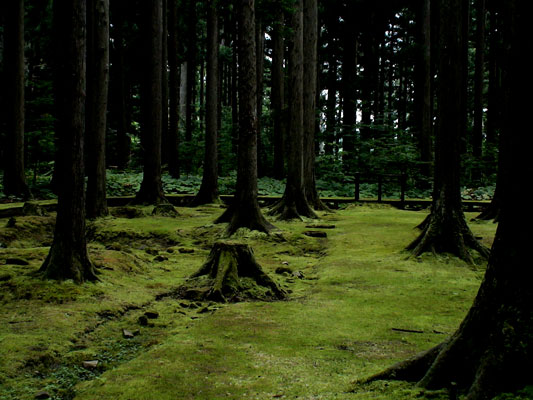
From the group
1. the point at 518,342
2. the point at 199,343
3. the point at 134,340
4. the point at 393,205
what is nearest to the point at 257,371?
the point at 199,343

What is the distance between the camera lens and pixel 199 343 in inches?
187

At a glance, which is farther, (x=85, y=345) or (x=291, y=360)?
(x=85, y=345)

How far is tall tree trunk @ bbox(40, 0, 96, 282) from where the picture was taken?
21.6 feet

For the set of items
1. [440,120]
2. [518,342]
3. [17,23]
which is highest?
[17,23]

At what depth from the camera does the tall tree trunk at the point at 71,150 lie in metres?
6.58

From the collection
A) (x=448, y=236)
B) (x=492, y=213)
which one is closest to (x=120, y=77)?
(x=492, y=213)

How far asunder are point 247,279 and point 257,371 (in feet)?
9.87

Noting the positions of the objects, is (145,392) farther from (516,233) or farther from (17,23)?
(17,23)

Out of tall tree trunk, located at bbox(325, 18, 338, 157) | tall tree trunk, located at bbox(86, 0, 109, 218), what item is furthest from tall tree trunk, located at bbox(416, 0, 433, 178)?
tall tree trunk, located at bbox(86, 0, 109, 218)

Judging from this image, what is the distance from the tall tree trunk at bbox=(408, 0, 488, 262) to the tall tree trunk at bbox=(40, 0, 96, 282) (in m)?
5.54

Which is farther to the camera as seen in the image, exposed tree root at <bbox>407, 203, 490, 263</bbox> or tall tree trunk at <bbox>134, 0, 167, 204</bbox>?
tall tree trunk at <bbox>134, 0, 167, 204</bbox>

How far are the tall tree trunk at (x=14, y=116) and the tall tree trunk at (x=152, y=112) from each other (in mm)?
4135

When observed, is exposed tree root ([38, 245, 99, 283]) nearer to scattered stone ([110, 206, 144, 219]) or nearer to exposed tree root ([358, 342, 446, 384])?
exposed tree root ([358, 342, 446, 384])

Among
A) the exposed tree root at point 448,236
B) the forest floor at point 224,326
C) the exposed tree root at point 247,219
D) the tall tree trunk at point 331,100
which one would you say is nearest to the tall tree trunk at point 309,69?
the exposed tree root at point 247,219
